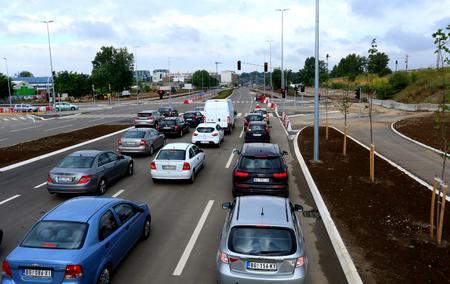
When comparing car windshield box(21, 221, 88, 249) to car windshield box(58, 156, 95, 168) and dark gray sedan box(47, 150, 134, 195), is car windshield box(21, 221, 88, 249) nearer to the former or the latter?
dark gray sedan box(47, 150, 134, 195)

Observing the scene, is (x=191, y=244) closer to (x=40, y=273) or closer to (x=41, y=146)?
(x=40, y=273)

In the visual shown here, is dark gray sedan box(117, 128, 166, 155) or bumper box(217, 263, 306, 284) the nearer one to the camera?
bumper box(217, 263, 306, 284)

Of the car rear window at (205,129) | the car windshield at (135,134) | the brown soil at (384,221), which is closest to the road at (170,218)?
the brown soil at (384,221)

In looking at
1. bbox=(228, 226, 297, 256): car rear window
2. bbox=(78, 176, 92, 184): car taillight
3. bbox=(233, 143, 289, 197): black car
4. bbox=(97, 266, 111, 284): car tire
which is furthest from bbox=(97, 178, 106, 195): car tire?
bbox=(228, 226, 297, 256): car rear window

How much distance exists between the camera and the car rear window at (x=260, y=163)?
11516 mm

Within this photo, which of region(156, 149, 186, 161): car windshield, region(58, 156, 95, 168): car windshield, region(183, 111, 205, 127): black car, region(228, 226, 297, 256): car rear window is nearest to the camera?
region(228, 226, 297, 256): car rear window

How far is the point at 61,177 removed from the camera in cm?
1198

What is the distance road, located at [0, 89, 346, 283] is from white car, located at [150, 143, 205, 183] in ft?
1.27

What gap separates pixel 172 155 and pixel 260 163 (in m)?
3.84

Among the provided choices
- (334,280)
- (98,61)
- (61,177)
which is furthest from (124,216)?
(98,61)

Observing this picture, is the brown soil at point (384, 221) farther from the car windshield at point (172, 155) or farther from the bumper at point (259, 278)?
the car windshield at point (172, 155)

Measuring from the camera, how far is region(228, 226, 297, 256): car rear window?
20.2 feet

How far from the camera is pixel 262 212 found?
6.98 meters

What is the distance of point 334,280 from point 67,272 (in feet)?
14.8
